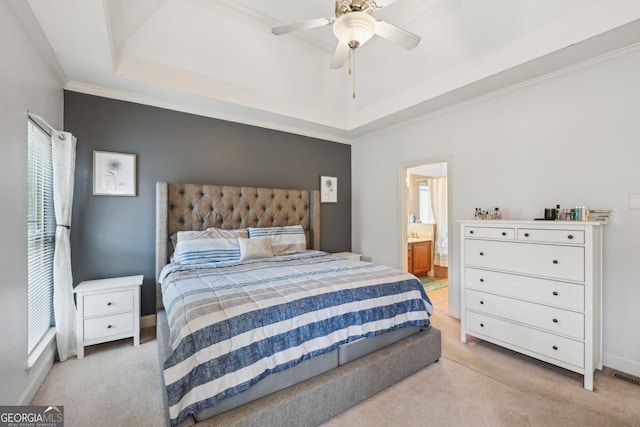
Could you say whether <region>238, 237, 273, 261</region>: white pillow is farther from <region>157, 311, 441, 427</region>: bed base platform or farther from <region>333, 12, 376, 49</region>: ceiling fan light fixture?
<region>333, 12, 376, 49</region>: ceiling fan light fixture

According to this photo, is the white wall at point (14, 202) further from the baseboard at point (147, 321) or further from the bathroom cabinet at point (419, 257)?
the bathroom cabinet at point (419, 257)

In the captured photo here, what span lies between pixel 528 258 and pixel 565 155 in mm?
1075

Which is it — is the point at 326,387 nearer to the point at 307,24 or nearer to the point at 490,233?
the point at 490,233

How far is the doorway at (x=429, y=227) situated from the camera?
5219 millimetres

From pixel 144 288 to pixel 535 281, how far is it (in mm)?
3975

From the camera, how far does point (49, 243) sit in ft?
8.15

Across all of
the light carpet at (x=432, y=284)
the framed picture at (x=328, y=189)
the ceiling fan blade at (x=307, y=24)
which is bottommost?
the light carpet at (x=432, y=284)

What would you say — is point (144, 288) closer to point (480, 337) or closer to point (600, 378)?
point (480, 337)

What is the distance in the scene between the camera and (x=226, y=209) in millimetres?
3537

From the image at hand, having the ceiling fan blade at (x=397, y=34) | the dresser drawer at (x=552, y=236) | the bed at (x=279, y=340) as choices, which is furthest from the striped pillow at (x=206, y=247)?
the dresser drawer at (x=552, y=236)

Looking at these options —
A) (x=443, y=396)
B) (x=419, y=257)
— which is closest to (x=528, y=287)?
(x=443, y=396)

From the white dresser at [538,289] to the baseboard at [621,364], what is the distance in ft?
0.32

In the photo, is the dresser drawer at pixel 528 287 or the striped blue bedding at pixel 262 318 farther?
the dresser drawer at pixel 528 287

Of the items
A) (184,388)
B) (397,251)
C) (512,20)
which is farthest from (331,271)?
(512,20)
